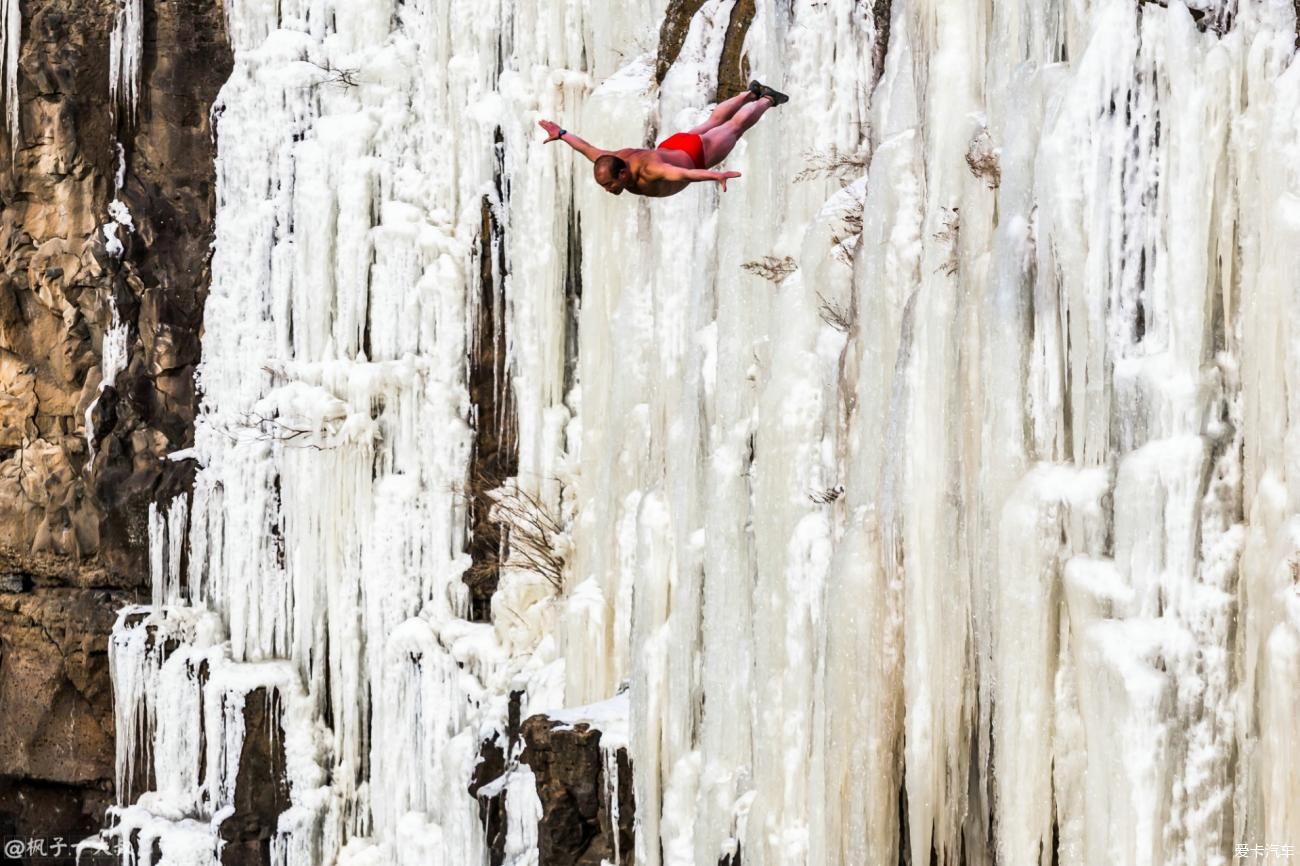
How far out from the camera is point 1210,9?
4.81m

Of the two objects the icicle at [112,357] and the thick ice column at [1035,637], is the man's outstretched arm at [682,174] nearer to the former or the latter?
the thick ice column at [1035,637]

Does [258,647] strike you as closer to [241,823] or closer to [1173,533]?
[241,823]

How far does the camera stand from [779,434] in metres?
6.29

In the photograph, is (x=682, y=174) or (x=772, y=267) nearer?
(x=682, y=174)

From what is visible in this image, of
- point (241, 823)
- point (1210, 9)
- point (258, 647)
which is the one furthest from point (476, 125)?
point (1210, 9)

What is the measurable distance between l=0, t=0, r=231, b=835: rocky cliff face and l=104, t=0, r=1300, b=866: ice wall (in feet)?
1.51

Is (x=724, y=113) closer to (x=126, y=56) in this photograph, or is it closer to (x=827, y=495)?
(x=827, y=495)

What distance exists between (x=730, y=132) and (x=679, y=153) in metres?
0.25

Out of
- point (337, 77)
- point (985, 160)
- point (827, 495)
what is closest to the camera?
point (985, 160)

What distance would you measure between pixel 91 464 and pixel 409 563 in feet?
9.96

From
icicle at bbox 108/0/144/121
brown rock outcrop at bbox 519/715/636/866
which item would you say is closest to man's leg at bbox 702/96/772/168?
brown rock outcrop at bbox 519/715/636/866

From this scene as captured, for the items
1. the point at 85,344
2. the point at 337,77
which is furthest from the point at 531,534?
the point at 85,344

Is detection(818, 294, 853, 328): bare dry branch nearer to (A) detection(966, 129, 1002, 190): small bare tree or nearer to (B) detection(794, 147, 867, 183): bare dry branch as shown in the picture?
(B) detection(794, 147, 867, 183): bare dry branch

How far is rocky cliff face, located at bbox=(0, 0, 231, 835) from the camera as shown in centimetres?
1106
